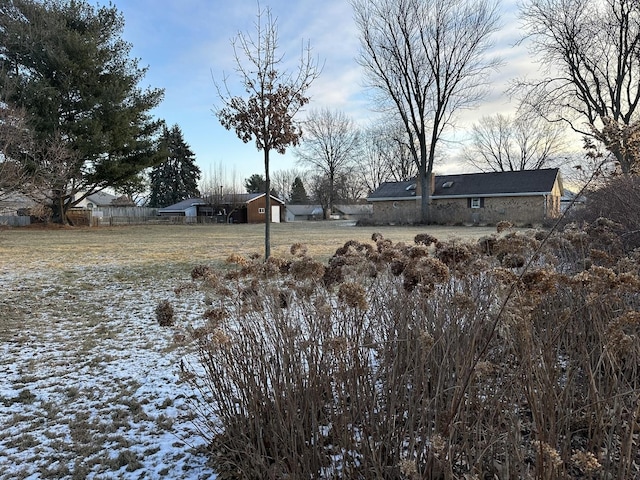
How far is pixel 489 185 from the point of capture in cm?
3266

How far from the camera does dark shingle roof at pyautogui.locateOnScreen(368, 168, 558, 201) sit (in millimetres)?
30484

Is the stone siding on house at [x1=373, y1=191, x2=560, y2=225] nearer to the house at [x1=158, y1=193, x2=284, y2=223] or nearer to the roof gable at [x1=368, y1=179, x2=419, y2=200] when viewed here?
the roof gable at [x1=368, y1=179, x2=419, y2=200]

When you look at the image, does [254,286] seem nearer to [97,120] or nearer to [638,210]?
[638,210]

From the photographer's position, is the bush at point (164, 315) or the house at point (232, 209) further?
the house at point (232, 209)

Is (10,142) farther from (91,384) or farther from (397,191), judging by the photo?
(397,191)

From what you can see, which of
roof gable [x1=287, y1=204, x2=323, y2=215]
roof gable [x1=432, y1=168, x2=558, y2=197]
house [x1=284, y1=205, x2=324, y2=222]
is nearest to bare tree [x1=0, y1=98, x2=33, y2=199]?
roof gable [x1=432, y1=168, x2=558, y2=197]

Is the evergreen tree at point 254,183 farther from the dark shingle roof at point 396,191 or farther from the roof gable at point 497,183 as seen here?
the roof gable at point 497,183

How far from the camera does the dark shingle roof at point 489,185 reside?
100 ft

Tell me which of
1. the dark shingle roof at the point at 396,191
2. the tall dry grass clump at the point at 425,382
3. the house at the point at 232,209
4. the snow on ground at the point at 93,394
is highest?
the dark shingle roof at the point at 396,191

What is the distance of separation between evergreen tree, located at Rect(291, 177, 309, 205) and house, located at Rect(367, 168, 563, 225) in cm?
3715

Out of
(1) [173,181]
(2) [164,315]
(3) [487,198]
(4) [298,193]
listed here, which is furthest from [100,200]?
(2) [164,315]

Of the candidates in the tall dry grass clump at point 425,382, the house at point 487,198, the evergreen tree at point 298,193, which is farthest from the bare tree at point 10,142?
the evergreen tree at point 298,193

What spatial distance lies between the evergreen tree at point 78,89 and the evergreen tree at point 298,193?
47.7m

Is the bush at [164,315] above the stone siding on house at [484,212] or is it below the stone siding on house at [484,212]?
below
